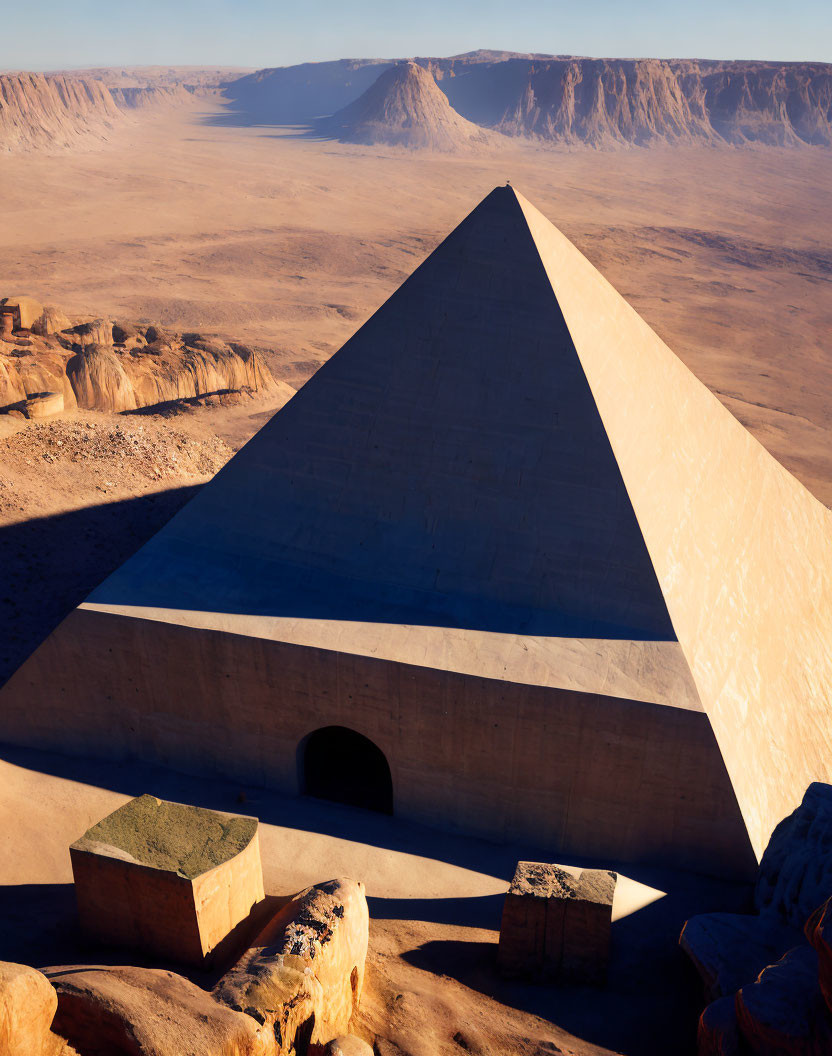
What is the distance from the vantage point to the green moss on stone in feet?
23.6

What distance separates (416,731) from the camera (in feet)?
31.0

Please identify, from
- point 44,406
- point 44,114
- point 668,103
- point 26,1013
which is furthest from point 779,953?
point 668,103

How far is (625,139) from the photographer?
308 feet

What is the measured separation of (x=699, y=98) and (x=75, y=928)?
110 m

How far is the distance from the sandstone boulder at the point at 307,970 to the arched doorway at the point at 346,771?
10.3 feet

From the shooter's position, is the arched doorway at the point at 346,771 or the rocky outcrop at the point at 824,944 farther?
the arched doorway at the point at 346,771

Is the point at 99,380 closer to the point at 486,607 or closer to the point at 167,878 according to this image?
the point at 486,607

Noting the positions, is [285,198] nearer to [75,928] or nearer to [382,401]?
[382,401]

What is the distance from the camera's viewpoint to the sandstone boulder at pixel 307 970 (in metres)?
5.92

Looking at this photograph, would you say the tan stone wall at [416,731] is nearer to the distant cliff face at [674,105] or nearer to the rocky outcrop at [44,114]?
the rocky outcrop at [44,114]

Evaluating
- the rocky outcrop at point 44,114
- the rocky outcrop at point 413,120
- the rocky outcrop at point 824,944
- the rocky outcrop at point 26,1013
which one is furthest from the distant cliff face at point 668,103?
the rocky outcrop at point 26,1013

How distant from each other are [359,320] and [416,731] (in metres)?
32.6

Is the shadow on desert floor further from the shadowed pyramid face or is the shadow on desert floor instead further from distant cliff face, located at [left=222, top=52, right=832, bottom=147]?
distant cliff face, located at [left=222, top=52, right=832, bottom=147]

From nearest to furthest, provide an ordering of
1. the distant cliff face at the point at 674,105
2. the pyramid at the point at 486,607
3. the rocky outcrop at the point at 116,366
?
the pyramid at the point at 486,607
the rocky outcrop at the point at 116,366
the distant cliff face at the point at 674,105
